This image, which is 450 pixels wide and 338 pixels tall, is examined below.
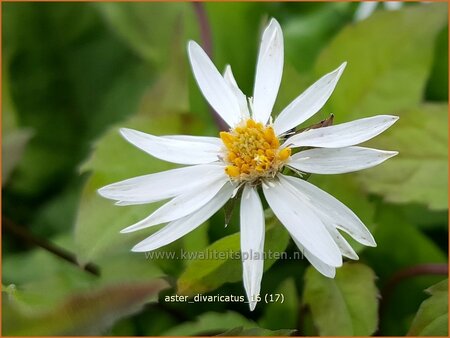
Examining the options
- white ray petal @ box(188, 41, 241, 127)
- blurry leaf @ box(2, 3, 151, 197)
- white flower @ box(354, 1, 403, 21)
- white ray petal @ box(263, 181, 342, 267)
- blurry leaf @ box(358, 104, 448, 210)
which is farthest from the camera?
blurry leaf @ box(2, 3, 151, 197)

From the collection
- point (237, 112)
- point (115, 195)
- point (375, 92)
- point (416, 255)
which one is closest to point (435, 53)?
point (375, 92)

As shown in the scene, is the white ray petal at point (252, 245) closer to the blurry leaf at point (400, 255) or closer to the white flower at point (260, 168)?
the white flower at point (260, 168)

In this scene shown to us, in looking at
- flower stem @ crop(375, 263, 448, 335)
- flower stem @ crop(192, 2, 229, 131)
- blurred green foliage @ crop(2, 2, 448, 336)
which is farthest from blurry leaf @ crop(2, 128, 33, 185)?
flower stem @ crop(375, 263, 448, 335)

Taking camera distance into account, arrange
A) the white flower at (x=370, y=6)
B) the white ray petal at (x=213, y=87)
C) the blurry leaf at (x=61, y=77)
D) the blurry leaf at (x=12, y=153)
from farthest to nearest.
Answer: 1. the blurry leaf at (x=61, y=77)
2. the white flower at (x=370, y=6)
3. the blurry leaf at (x=12, y=153)
4. the white ray petal at (x=213, y=87)

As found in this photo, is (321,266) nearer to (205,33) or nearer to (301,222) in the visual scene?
(301,222)

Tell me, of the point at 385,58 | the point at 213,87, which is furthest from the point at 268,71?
the point at 385,58

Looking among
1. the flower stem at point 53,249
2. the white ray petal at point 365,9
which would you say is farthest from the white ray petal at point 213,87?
the white ray petal at point 365,9

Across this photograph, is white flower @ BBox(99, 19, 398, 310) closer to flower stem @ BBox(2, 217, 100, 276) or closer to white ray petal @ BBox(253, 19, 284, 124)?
white ray petal @ BBox(253, 19, 284, 124)
